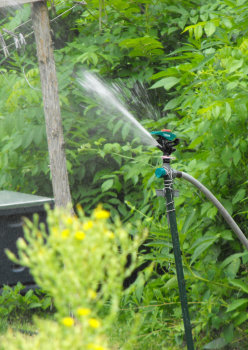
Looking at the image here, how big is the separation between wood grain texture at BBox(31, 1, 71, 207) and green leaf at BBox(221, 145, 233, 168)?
0.96m

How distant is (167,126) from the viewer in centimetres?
261

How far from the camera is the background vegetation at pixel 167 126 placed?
5.95ft

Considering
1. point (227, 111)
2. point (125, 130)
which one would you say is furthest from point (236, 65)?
point (125, 130)

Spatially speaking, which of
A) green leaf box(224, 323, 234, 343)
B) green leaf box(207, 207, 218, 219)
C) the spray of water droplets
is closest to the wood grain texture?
the spray of water droplets

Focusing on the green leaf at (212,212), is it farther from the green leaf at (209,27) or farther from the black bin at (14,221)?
the black bin at (14,221)

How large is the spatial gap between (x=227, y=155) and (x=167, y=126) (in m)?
0.89

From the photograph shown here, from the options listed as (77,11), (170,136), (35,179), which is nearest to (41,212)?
(35,179)

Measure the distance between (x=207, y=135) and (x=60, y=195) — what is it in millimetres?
948

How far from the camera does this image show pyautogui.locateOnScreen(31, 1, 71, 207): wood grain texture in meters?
2.19

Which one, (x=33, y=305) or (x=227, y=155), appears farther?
(x=33, y=305)

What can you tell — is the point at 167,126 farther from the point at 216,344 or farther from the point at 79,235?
the point at 79,235

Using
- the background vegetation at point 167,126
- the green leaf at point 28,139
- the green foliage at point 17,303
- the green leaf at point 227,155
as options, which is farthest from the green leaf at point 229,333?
the green leaf at point 28,139

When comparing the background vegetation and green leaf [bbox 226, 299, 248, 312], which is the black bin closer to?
the background vegetation

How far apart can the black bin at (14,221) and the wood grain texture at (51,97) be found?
53 cm
